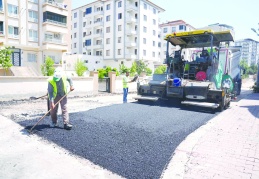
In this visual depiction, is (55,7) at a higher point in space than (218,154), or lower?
higher

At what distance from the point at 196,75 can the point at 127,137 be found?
4886 millimetres

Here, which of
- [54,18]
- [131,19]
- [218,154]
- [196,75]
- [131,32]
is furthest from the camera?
[131,32]

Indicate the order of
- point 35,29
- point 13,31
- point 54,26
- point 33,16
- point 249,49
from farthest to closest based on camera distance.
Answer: point 249,49 < point 54,26 < point 35,29 < point 33,16 < point 13,31

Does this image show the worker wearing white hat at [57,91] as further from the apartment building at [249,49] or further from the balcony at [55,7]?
the apartment building at [249,49]

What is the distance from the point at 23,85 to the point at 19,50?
677 inches

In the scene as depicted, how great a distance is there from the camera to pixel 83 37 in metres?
46.3

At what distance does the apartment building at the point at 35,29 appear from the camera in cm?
2353

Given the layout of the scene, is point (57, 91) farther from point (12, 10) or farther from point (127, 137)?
point (12, 10)

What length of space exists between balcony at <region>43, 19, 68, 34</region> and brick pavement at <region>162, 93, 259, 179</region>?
85.0 ft

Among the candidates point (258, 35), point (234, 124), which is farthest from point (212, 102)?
point (258, 35)

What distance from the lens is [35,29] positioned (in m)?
A: 26.0

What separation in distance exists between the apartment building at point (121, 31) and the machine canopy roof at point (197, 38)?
29.7 m

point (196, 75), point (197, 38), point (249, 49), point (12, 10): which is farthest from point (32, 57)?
point (249, 49)

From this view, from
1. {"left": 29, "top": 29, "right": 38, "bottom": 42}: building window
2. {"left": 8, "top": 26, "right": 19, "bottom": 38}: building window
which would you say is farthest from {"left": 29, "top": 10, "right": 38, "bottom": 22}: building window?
{"left": 8, "top": 26, "right": 19, "bottom": 38}: building window
